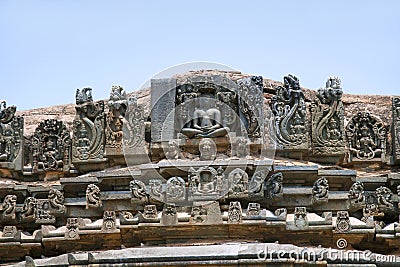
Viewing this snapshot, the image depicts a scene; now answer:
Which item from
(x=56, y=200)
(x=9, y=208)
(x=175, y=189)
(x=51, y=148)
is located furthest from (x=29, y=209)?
(x=175, y=189)

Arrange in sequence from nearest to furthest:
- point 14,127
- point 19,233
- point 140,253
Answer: point 140,253 → point 19,233 → point 14,127

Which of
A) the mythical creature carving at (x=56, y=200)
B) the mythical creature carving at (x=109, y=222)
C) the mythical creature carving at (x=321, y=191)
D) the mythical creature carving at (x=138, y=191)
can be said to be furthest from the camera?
the mythical creature carving at (x=56, y=200)

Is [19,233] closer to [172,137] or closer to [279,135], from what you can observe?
[172,137]

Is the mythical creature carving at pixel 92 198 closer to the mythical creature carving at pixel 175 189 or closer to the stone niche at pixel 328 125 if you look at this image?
the mythical creature carving at pixel 175 189

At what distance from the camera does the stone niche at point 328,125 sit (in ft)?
86.1

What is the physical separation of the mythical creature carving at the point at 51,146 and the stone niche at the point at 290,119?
15.3ft

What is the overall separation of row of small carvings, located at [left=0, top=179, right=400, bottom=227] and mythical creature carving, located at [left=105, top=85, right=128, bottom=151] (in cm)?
122

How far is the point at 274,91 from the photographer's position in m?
27.5

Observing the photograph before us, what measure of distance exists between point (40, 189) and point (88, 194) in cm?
134

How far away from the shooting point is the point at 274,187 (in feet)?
82.1

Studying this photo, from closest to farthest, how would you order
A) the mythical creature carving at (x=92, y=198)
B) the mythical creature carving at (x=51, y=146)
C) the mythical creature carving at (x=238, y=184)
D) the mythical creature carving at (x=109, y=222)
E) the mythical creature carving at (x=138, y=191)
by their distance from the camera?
the mythical creature carving at (x=109, y=222), the mythical creature carving at (x=238, y=184), the mythical creature carving at (x=138, y=191), the mythical creature carving at (x=92, y=198), the mythical creature carving at (x=51, y=146)

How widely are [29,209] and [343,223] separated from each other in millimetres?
6669

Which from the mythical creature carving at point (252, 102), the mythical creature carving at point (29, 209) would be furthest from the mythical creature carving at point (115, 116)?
the mythical creature carving at point (252, 102)

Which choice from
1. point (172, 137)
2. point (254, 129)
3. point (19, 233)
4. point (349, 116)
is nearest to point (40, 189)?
point (19, 233)
